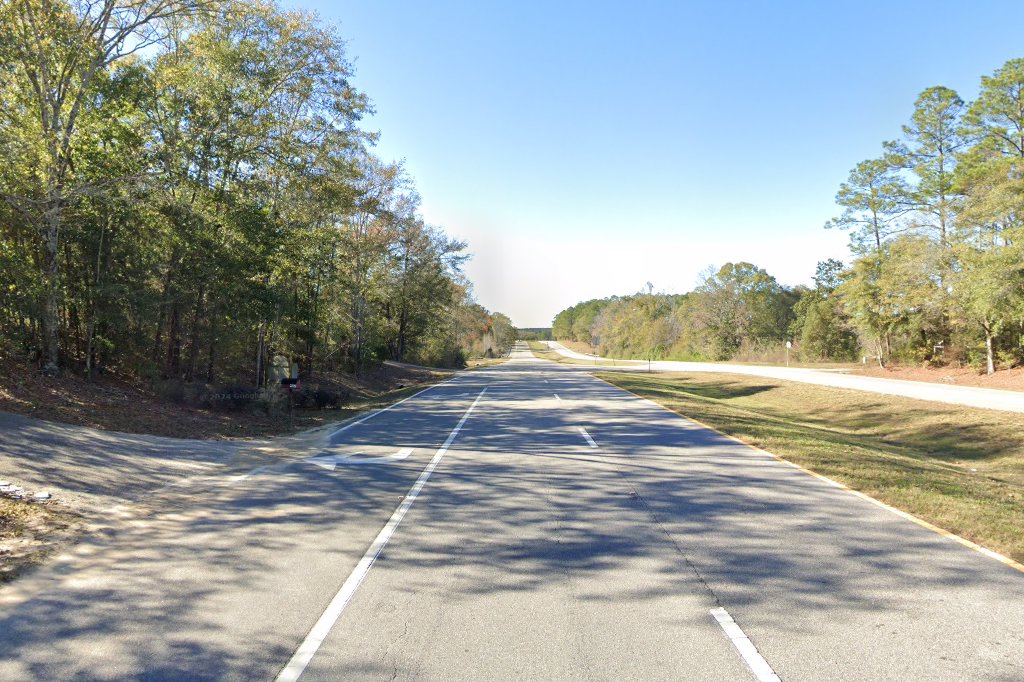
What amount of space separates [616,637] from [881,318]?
47.2 meters

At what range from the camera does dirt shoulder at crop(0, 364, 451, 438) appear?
37.2ft

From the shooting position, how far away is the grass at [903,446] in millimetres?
7250

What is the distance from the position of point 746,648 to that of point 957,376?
→ 40.4 m

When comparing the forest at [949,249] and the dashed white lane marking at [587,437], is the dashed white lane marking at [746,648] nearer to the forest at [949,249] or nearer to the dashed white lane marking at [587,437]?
the dashed white lane marking at [587,437]

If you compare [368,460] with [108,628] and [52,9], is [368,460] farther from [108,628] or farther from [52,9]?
[52,9]

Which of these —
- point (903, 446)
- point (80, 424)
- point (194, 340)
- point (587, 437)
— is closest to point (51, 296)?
point (80, 424)

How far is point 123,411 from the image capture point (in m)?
12.8

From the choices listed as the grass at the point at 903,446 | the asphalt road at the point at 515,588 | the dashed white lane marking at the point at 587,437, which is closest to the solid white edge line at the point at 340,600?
the asphalt road at the point at 515,588

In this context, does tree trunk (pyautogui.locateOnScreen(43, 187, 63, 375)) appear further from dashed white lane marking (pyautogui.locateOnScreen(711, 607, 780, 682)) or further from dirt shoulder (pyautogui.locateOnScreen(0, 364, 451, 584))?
dashed white lane marking (pyautogui.locateOnScreen(711, 607, 780, 682))

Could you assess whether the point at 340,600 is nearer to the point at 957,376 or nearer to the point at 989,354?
the point at 989,354

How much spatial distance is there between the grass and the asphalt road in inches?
28.9

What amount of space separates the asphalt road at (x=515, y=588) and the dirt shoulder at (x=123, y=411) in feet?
11.0

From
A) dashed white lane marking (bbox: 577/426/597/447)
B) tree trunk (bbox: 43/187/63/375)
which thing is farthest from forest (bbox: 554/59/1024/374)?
tree trunk (bbox: 43/187/63/375)

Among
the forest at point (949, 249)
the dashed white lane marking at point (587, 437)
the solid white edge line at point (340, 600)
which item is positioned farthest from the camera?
the forest at point (949, 249)
